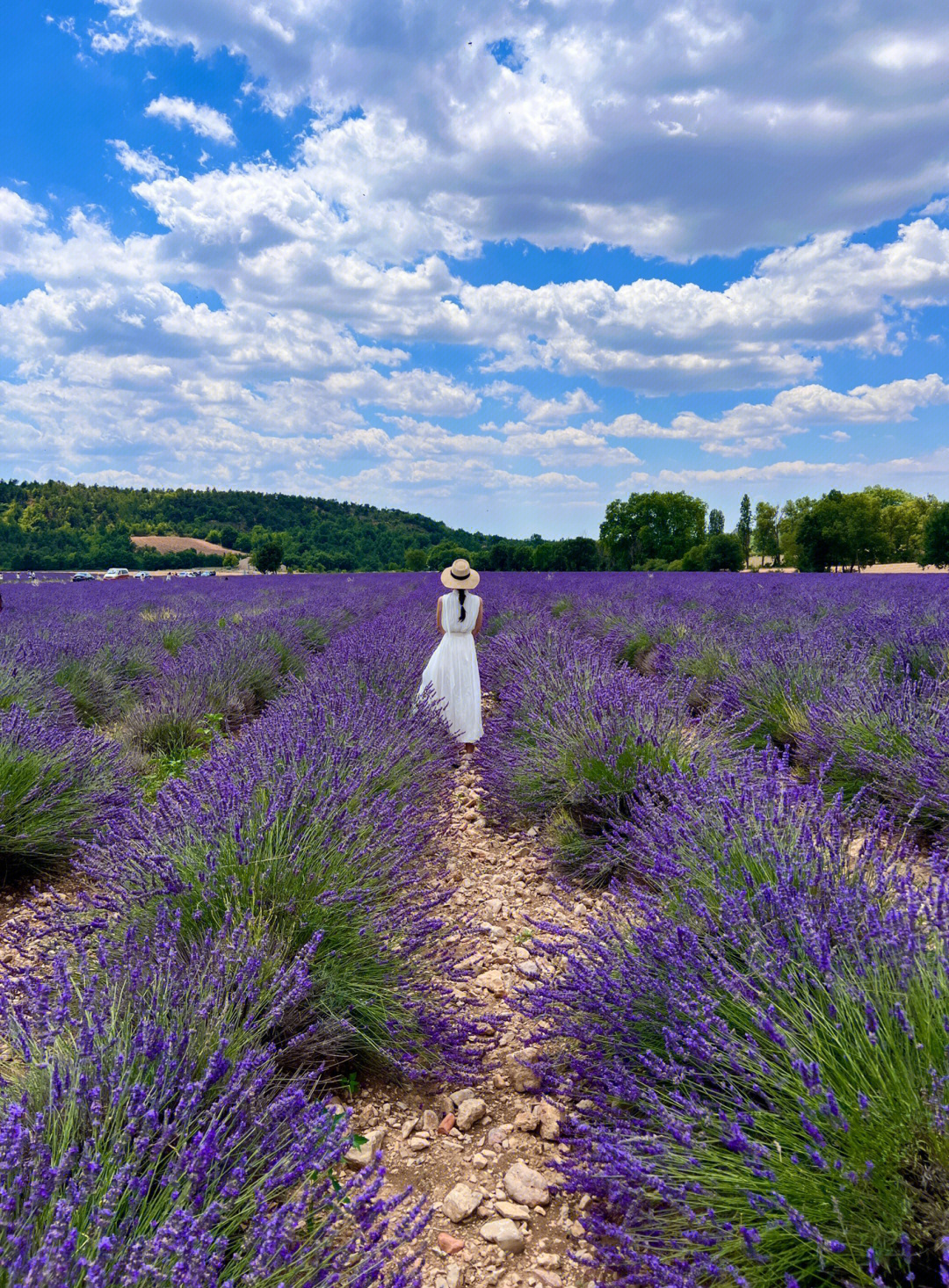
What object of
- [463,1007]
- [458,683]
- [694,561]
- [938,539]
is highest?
[938,539]

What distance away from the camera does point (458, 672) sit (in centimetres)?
549

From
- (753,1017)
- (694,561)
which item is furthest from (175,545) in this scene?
(753,1017)

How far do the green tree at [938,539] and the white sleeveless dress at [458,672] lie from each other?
4291cm

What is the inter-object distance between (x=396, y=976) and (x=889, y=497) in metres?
82.9

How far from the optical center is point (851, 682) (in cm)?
420

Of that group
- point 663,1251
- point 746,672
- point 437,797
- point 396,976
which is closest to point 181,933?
point 396,976

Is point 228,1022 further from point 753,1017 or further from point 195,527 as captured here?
point 195,527

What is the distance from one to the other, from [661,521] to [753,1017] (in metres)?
71.1

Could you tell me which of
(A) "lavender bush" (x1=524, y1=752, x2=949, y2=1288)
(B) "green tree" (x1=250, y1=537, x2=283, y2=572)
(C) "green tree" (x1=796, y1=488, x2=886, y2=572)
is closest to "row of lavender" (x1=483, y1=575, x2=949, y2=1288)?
(A) "lavender bush" (x1=524, y1=752, x2=949, y2=1288)

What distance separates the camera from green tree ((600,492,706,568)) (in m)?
67.1

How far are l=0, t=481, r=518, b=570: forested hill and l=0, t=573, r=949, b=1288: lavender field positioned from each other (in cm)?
4932

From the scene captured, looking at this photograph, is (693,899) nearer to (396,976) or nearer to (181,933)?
(396,976)

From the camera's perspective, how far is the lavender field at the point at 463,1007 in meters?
1.14

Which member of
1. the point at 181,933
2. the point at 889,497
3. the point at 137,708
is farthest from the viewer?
the point at 889,497
